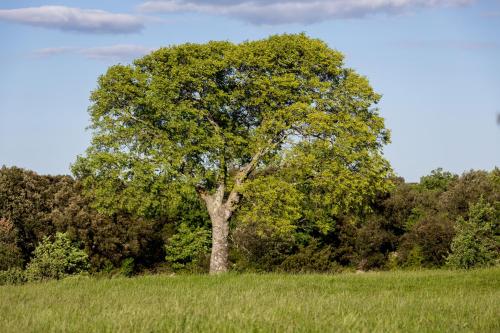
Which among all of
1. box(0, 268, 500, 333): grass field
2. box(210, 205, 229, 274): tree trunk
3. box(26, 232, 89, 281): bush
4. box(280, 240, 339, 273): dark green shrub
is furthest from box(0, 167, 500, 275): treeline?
box(0, 268, 500, 333): grass field

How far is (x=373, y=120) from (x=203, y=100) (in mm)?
8248

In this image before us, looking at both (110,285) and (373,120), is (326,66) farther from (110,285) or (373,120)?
(110,285)

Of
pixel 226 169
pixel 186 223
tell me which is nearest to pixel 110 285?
pixel 226 169

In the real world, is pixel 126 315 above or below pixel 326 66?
below

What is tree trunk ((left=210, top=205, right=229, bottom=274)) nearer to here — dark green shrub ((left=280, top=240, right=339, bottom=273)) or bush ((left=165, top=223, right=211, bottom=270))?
dark green shrub ((left=280, top=240, right=339, bottom=273))

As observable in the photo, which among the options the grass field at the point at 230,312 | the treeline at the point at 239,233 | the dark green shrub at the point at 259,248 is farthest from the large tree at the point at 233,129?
the dark green shrub at the point at 259,248

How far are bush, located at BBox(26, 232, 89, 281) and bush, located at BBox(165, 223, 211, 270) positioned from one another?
1167 centimetres

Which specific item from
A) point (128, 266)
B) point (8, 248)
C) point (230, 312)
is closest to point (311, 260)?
point (128, 266)

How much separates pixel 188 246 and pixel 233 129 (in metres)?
35.7

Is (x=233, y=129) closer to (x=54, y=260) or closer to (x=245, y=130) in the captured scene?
(x=245, y=130)

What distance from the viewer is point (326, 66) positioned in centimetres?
3575

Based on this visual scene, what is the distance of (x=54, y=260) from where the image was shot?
4231 cm

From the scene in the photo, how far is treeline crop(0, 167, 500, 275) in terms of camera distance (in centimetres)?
6444

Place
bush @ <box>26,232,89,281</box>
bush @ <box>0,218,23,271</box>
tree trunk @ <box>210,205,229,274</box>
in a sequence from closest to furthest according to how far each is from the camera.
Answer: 1. tree trunk @ <box>210,205,229,274</box>
2. bush @ <box>26,232,89,281</box>
3. bush @ <box>0,218,23,271</box>
